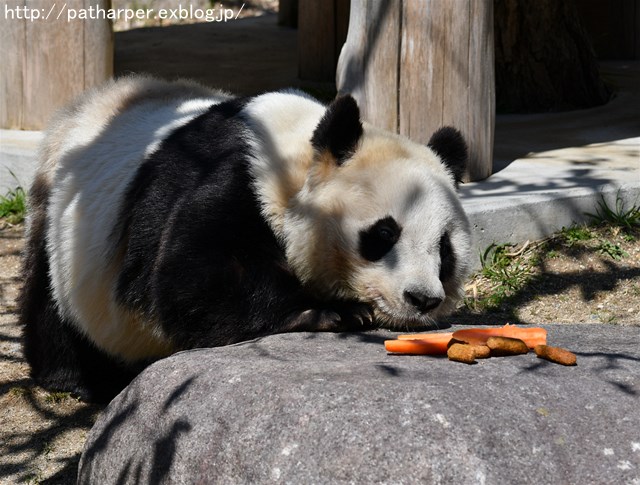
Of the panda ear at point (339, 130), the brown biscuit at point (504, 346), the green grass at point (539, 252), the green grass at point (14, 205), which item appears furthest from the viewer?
the green grass at point (14, 205)

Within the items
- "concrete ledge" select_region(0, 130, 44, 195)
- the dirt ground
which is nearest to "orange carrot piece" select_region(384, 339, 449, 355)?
the dirt ground

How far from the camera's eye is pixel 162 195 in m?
4.43

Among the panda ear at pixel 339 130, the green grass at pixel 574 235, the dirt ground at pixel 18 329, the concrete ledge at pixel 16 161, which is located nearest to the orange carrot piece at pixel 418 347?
the panda ear at pixel 339 130

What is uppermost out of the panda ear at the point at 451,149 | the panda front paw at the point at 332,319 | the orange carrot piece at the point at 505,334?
the panda ear at the point at 451,149

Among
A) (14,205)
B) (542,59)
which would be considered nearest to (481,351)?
(14,205)

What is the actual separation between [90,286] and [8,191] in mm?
3455

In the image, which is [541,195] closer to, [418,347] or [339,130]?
[339,130]

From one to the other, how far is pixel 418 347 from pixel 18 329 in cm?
323

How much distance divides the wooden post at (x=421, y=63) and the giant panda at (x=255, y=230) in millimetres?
1835

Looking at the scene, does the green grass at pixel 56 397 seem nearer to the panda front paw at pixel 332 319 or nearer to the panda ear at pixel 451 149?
the panda front paw at pixel 332 319

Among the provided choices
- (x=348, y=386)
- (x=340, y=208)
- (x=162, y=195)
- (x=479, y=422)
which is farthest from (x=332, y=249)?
(x=479, y=422)

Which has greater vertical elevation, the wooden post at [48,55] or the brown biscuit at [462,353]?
the wooden post at [48,55]

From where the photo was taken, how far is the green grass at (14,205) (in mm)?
7770

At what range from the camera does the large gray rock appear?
2977 millimetres
